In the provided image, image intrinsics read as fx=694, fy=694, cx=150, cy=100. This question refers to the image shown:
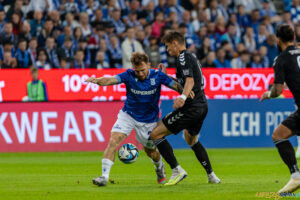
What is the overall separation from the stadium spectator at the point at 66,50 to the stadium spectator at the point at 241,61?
5856mm

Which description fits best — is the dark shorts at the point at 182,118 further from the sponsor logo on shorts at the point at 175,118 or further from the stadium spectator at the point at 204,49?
the stadium spectator at the point at 204,49

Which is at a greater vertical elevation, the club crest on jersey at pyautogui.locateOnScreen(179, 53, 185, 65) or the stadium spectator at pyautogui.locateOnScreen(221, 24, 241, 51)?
the club crest on jersey at pyautogui.locateOnScreen(179, 53, 185, 65)

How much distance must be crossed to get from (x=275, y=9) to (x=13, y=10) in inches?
454

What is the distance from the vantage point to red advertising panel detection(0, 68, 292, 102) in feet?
70.2

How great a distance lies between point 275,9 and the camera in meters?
28.8

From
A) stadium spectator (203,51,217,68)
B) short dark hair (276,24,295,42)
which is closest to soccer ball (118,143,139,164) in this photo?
short dark hair (276,24,295,42)

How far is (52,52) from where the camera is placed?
22.1 meters

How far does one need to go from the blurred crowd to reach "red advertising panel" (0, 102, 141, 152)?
170 inches

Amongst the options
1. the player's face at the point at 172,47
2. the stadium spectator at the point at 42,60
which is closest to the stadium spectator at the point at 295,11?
the stadium spectator at the point at 42,60

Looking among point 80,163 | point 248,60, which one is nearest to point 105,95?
point 248,60

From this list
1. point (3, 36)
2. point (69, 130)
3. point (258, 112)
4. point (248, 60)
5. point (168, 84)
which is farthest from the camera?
point (248, 60)

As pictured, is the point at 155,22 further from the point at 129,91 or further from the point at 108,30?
the point at 129,91

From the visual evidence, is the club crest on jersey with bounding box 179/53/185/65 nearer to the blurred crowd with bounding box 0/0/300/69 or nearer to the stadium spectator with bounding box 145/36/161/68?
the blurred crowd with bounding box 0/0/300/69

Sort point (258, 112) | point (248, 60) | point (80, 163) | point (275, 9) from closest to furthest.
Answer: point (80, 163), point (258, 112), point (248, 60), point (275, 9)
